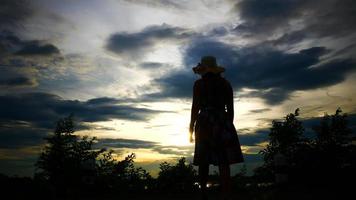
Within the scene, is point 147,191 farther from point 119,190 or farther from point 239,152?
point 239,152

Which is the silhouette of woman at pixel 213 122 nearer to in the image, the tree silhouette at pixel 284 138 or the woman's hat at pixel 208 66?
the woman's hat at pixel 208 66

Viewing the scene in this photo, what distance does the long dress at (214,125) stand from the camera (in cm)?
641

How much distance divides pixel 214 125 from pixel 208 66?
1159 mm

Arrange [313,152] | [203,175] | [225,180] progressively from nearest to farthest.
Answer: [225,180] < [203,175] < [313,152]

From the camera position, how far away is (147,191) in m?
11.5

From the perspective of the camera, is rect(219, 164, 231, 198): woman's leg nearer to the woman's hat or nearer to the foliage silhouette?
the woman's hat

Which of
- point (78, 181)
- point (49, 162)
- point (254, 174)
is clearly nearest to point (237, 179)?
point (254, 174)

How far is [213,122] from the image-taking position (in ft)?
21.2

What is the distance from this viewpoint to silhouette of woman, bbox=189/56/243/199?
251 inches

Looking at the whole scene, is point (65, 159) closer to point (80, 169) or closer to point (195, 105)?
point (80, 169)

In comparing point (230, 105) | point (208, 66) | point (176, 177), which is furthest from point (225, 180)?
point (176, 177)

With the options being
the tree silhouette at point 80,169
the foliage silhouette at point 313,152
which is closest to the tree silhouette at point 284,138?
the foliage silhouette at point 313,152

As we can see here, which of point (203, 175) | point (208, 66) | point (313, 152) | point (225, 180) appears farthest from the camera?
point (313, 152)

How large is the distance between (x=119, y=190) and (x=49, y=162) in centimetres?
251
